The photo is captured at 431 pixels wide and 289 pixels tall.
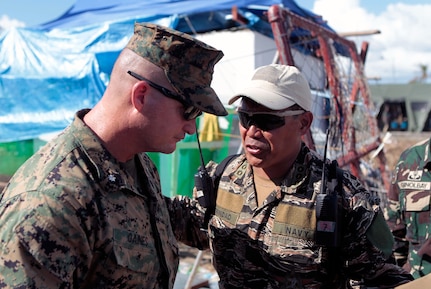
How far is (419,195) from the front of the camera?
296cm

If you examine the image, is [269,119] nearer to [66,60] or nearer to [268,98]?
[268,98]

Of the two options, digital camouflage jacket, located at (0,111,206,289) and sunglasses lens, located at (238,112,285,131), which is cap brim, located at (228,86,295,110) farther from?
digital camouflage jacket, located at (0,111,206,289)

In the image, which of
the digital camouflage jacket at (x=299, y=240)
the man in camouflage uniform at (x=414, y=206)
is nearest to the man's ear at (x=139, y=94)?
the digital camouflage jacket at (x=299, y=240)

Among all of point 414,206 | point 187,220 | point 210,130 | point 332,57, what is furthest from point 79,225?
point 210,130

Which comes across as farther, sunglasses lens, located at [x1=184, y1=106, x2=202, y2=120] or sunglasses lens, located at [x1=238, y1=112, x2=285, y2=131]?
sunglasses lens, located at [x1=238, y1=112, x2=285, y2=131]

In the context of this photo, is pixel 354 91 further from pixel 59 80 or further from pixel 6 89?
pixel 6 89

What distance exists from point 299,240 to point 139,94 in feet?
3.06

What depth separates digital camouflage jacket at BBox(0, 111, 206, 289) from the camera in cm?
122

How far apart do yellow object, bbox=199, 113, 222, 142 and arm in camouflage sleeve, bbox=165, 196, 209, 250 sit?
424cm

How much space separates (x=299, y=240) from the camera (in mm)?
1954

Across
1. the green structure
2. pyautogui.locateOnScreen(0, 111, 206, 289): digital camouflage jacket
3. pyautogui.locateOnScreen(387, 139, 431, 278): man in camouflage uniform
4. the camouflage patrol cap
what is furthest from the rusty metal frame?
the green structure

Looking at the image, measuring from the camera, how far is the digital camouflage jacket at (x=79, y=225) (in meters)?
1.22

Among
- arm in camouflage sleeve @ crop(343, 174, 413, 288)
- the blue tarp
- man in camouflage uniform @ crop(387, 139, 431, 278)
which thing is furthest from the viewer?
the blue tarp

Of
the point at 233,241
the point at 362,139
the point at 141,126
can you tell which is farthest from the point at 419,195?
the point at 362,139
